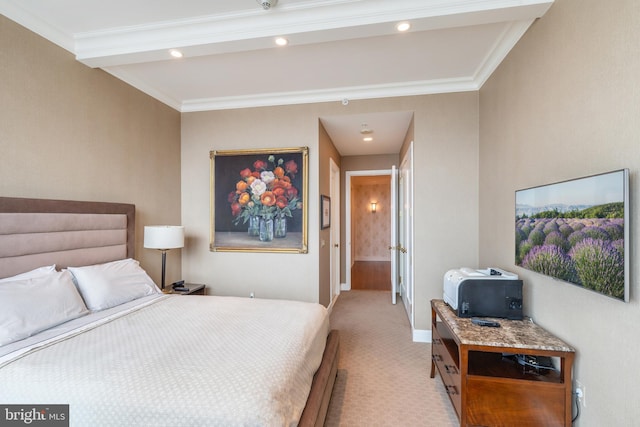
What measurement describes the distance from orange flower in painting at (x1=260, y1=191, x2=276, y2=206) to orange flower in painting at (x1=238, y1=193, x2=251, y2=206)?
17 cm

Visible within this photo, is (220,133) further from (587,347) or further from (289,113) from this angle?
(587,347)

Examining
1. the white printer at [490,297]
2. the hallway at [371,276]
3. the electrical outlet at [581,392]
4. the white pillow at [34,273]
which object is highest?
the white pillow at [34,273]

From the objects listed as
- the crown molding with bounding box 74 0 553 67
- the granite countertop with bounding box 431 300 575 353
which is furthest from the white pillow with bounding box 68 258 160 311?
the granite countertop with bounding box 431 300 575 353

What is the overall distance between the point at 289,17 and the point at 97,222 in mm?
2388

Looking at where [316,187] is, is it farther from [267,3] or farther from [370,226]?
[370,226]

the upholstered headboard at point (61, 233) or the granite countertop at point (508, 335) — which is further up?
the upholstered headboard at point (61, 233)

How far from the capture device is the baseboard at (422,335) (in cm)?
323

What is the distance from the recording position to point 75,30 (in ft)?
7.68

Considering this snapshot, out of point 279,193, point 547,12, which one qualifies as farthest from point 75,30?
point 547,12

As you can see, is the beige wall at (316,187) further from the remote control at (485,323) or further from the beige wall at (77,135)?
the remote control at (485,323)

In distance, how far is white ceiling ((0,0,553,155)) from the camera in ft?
6.57

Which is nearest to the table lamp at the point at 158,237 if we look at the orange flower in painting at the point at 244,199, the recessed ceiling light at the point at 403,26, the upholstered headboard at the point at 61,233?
the upholstered headboard at the point at 61,233

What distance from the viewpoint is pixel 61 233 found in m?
2.28

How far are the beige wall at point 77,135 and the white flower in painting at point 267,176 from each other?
1.16 m
